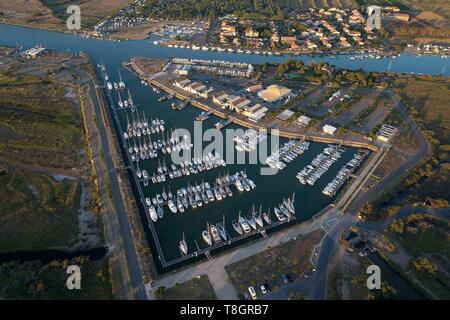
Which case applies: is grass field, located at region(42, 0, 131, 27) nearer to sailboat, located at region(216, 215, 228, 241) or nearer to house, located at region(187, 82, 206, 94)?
house, located at region(187, 82, 206, 94)

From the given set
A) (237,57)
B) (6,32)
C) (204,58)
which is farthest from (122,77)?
(6,32)

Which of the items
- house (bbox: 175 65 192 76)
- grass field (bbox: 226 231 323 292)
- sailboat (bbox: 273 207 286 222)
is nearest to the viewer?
grass field (bbox: 226 231 323 292)

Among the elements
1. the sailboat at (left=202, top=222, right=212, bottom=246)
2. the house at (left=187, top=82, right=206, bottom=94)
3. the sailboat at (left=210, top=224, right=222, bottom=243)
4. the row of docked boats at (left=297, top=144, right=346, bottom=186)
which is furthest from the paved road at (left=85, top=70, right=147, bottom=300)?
the row of docked boats at (left=297, top=144, right=346, bottom=186)

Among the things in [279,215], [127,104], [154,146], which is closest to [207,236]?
[279,215]

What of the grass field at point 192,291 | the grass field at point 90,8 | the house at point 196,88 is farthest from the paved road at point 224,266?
the grass field at point 90,8

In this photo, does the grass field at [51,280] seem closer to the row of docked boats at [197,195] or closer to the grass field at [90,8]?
the row of docked boats at [197,195]
